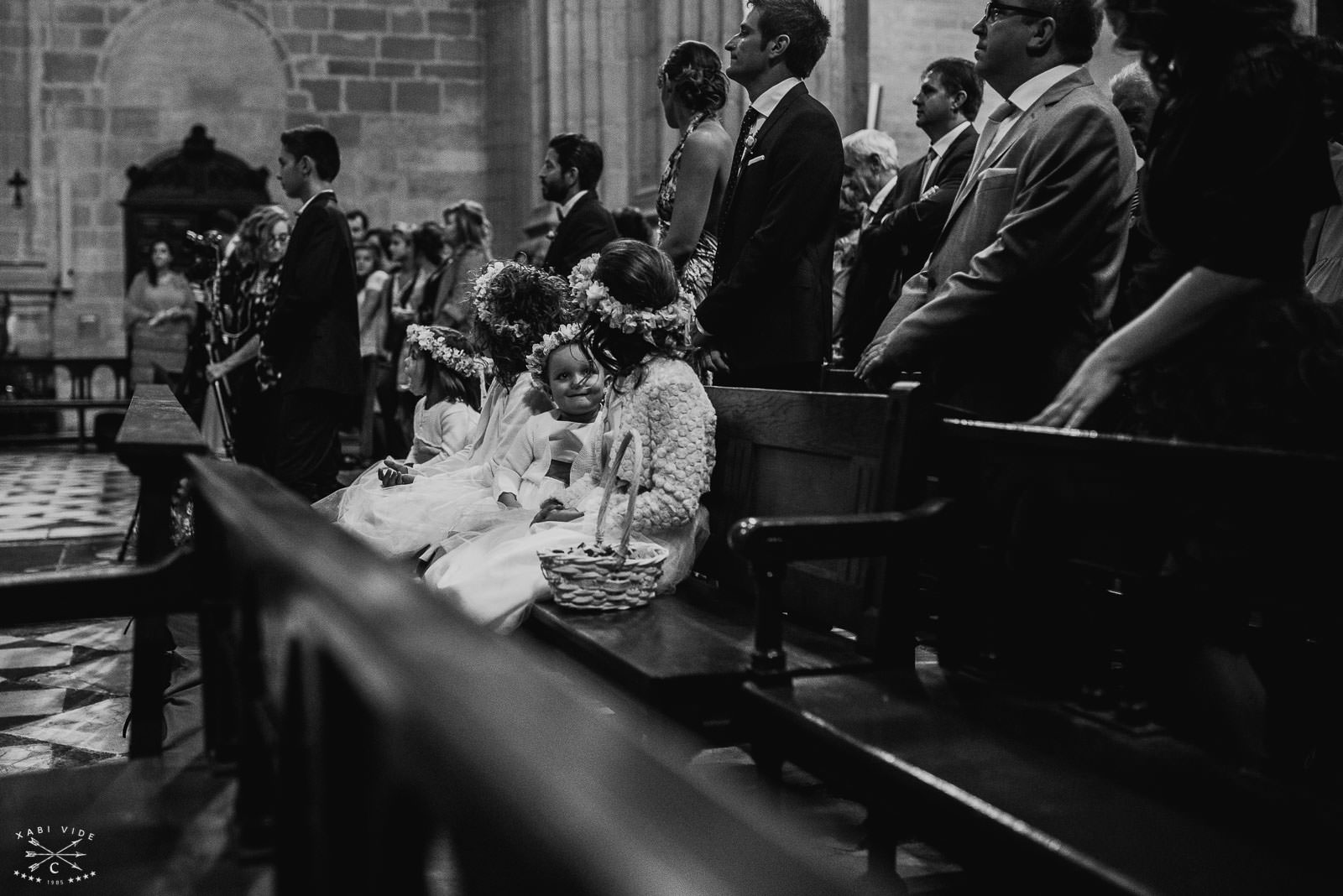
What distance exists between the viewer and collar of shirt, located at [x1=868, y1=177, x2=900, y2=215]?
18.7 feet

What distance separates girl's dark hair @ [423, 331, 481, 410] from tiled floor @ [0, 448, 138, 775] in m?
1.62

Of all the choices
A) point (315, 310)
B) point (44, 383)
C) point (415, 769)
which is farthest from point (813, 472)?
point (44, 383)

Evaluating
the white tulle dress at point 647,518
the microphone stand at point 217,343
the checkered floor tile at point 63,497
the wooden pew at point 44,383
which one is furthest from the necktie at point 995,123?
the wooden pew at point 44,383

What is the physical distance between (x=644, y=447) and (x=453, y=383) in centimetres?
256

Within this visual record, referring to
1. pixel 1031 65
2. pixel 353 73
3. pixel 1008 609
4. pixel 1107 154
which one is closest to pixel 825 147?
pixel 1031 65

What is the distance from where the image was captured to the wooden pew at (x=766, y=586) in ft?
7.94

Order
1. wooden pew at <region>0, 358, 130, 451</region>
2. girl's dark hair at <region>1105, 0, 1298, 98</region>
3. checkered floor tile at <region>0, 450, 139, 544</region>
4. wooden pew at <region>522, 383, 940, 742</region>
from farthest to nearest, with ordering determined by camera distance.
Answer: wooden pew at <region>0, 358, 130, 451</region>, checkered floor tile at <region>0, 450, 139, 544</region>, wooden pew at <region>522, 383, 940, 742</region>, girl's dark hair at <region>1105, 0, 1298, 98</region>

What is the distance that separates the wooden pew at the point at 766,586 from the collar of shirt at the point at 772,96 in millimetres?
1092

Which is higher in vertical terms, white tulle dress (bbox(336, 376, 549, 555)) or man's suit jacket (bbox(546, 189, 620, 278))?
man's suit jacket (bbox(546, 189, 620, 278))

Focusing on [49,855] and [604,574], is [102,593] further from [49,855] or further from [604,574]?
[604,574]

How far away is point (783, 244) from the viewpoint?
4.01 m

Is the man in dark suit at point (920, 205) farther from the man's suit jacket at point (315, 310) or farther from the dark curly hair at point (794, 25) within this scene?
the man's suit jacket at point (315, 310)

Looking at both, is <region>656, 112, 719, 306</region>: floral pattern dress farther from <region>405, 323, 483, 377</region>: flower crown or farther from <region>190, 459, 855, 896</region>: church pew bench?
<region>190, 459, 855, 896</region>: church pew bench

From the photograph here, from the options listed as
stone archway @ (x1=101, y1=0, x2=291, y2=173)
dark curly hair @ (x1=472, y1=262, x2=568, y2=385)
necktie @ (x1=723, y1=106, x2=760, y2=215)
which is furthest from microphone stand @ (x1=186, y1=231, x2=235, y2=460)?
stone archway @ (x1=101, y1=0, x2=291, y2=173)
